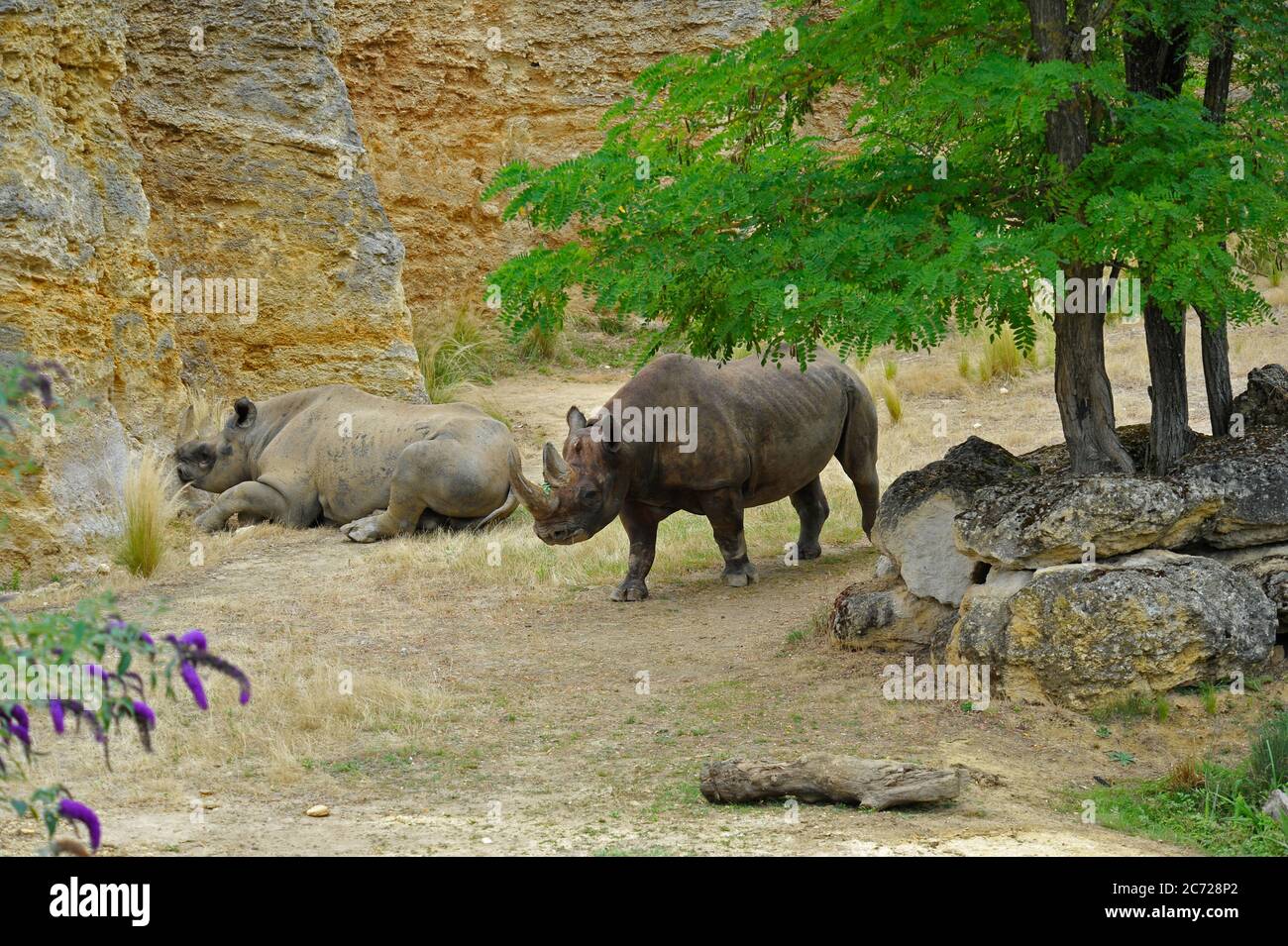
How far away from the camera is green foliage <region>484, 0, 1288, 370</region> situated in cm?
663

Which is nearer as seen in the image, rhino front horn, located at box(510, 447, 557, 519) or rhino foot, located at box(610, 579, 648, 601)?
rhino front horn, located at box(510, 447, 557, 519)

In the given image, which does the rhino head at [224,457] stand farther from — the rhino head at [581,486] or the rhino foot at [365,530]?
the rhino head at [581,486]

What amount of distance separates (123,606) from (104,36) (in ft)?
16.7

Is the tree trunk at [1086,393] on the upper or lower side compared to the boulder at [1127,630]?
upper

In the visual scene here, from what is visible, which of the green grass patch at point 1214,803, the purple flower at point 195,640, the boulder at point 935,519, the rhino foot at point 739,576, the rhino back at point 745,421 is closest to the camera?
the purple flower at point 195,640

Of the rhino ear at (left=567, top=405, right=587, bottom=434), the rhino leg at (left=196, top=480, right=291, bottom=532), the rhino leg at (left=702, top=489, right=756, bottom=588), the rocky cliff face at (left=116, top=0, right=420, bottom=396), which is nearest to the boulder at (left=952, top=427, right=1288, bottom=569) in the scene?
the rhino leg at (left=702, top=489, right=756, bottom=588)

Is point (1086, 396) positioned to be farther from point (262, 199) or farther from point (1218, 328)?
point (262, 199)

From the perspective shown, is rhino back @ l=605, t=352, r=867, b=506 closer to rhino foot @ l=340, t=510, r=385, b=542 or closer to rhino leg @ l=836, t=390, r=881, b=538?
rhino leg @ l=836, t=390, r=881, b=538

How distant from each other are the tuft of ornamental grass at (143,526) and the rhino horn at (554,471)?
10.3 ft

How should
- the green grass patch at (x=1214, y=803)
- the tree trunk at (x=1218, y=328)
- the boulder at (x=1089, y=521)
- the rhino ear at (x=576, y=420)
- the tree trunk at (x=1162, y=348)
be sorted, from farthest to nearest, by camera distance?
1. the rhino ear at (x=576, y=420)
2. the tree trunk at (x=1162, y=348)
3. the tree trunk at (x=1218, y=328)
4. the boulder at (x=1089, y=521)
5. the green grass patch at (x=1214, y=803)

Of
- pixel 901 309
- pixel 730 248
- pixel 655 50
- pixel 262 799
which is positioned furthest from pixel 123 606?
pixel 655 50

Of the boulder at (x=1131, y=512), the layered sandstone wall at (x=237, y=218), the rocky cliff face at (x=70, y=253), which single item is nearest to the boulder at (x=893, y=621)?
the boulder at (x=1131, y=512)

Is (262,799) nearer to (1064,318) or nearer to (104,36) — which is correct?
(1064,318)

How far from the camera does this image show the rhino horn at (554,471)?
31.7ft
